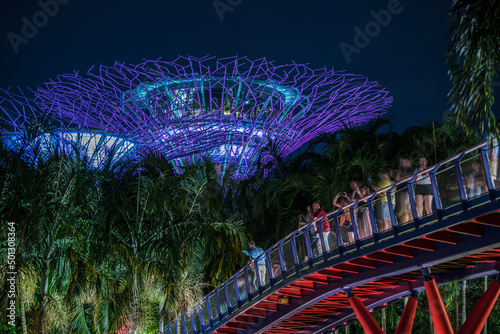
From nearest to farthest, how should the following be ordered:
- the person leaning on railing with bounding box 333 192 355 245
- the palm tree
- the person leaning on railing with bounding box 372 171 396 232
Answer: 1. the palm tree
2. the person leaning on railing with bounding box 372 171 396 232
3. the person leaning on railing with bounding box 333 192 355 245

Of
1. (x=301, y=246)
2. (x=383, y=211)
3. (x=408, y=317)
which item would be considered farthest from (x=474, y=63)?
(x=408, y=317)

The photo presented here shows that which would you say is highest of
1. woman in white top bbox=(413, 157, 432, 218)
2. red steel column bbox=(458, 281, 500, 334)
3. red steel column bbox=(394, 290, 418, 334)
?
woman in white top bbox=(413, 157, 432, 218)

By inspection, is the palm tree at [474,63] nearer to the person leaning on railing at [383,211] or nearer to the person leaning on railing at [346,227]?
the person leaning on railing at [383,211]

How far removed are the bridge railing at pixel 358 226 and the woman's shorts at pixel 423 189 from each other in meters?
0.09

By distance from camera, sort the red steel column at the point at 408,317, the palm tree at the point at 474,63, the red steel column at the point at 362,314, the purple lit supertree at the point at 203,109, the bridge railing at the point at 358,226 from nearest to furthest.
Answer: the palm tree at the point at 474,63 < the bridge railing at the point at 358,226 < the red steel column at the point at 362,314 < the red steel column at the point at 408,317 < the purple lit supertree at the point at 203,109

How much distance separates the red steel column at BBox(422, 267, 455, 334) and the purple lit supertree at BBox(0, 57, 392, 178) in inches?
735

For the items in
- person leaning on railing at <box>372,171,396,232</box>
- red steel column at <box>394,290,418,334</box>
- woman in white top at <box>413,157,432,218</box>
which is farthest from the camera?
red steel column at <box>394,290,418,334</box>

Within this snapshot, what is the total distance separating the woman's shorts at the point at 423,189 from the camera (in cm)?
1366

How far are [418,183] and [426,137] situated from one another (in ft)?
47.9

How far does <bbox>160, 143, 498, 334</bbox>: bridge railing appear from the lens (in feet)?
41.6

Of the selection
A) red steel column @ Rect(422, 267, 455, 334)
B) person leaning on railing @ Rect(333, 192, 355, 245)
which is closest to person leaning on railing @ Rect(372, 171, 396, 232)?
person leaning on railing @ Rect(333, 192, 355, 245)

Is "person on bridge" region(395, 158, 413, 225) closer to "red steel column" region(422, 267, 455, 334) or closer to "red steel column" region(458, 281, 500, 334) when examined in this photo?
"red steel column" region(422, 267, 455, 334)

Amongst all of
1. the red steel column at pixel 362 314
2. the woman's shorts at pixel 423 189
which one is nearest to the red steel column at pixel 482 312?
the red steel column at pixel 362 314

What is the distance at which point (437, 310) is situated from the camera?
1631 centimetres
